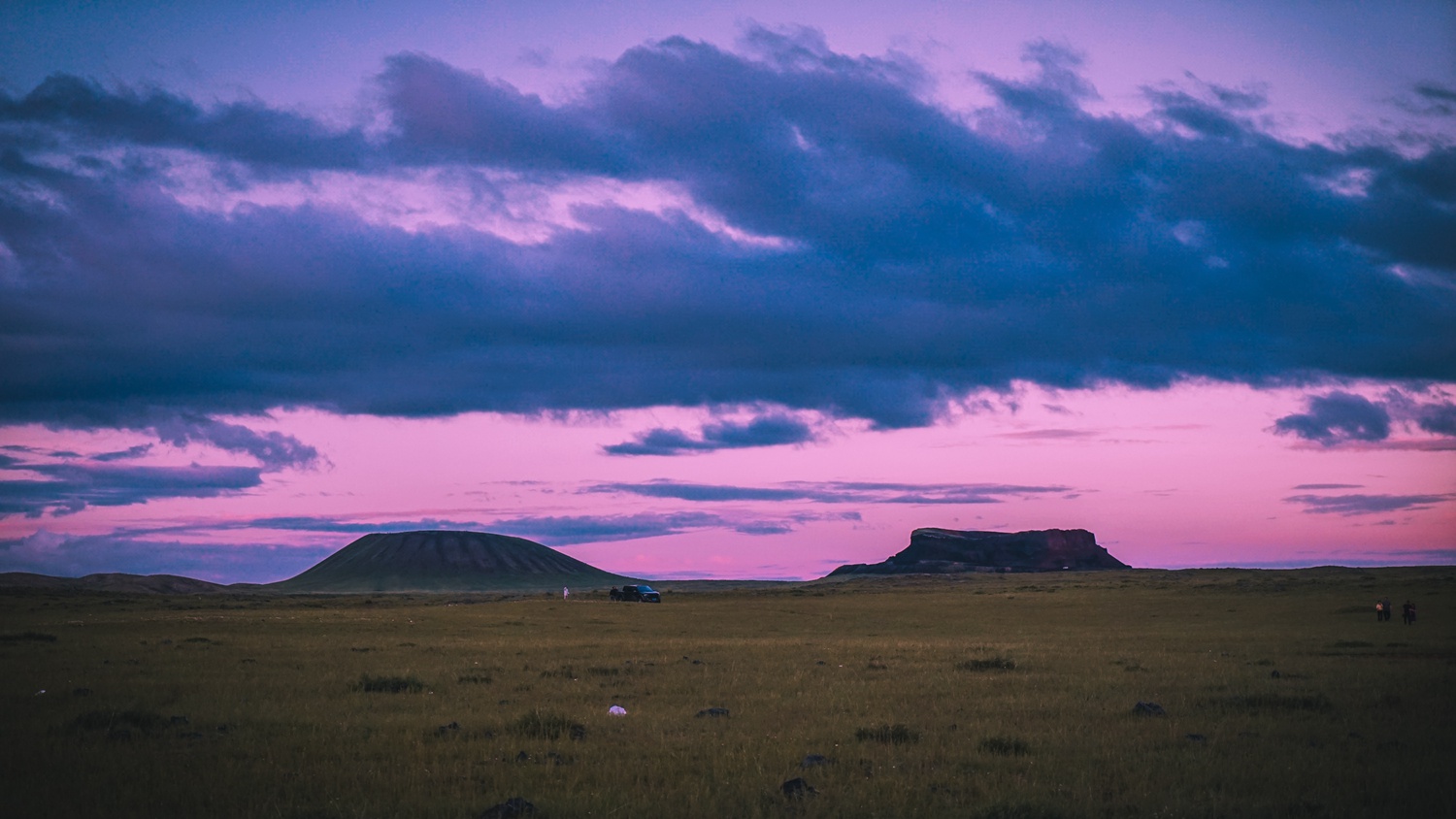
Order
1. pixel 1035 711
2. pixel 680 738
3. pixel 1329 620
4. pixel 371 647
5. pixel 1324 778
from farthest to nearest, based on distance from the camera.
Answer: pixel 1329 620
pixel 371 647
pixel 1035 711
pixel 680 738
pixel 1324 778

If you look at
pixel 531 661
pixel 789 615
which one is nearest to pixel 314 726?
pixel 531 661

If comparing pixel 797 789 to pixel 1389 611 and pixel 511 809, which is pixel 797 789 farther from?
pixel 1389 611

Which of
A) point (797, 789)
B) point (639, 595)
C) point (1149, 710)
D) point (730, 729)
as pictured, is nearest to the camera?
point (797, 789)

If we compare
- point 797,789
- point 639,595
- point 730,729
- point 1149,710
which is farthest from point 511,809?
point 639,595

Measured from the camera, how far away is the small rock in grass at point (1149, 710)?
17938mm

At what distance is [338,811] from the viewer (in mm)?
10961

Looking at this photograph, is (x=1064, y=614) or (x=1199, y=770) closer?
(x=1199, y=770)

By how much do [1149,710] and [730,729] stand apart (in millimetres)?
8393

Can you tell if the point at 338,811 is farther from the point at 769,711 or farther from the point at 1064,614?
the point at 1064,614

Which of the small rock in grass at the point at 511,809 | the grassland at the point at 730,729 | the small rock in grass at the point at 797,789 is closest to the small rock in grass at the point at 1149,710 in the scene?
the grassland at the point at 730,729

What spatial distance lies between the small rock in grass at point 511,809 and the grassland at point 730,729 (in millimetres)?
234

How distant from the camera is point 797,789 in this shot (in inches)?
456

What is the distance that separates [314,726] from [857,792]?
1049cm

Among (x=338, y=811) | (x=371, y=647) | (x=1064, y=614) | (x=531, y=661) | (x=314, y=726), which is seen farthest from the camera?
(x=1064, y=614)
